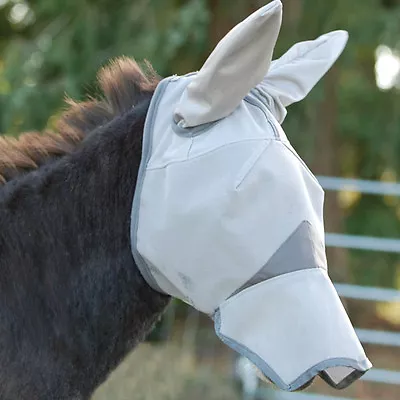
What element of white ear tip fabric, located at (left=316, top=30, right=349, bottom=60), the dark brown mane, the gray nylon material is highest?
the dark brown mane

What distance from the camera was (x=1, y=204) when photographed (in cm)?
143

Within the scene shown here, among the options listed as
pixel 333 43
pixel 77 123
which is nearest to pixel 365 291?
pixel 333 43

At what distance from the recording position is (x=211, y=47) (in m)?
5.10

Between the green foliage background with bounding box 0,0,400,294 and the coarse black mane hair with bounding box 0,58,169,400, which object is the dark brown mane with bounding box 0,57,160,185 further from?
the green foliage background with bounding box 0,0,400,294

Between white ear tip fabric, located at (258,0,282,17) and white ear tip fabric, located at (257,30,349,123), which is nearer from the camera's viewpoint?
white ear tip fabric, located at (258,0,282,17)

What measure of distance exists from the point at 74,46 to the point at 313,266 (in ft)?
12.8

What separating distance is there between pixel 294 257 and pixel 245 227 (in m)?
0.10

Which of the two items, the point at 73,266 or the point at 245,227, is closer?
the point at 245,227

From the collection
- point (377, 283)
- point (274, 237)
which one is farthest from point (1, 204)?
point (377, 283)

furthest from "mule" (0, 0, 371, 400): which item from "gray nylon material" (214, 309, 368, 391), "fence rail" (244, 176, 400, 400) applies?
"fence rail" (244, 176, 400, 400)

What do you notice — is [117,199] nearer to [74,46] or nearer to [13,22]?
[74,46]

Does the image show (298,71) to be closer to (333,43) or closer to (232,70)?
(333,43)

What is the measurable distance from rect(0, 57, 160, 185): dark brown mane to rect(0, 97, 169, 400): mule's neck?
0.06 m

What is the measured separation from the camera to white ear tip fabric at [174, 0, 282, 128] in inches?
47.4
